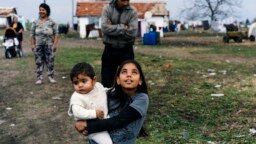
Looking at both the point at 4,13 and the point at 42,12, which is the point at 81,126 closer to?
the point at 42,12

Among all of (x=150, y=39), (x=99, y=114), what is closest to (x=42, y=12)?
(x=99, y=114)

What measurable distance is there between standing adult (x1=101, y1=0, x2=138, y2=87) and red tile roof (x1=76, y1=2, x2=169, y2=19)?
39903 mm

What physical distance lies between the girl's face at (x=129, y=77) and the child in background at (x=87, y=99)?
0.56ft

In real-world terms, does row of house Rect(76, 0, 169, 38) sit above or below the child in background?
above

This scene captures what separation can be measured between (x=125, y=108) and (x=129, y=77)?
213 millimetres

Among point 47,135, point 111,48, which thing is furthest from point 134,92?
point 47,135

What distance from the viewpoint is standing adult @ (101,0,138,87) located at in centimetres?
619

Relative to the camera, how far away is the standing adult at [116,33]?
6.19m

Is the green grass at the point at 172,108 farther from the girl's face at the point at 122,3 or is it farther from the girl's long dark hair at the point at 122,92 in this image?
the girl's long dark hair at the point at 122,92

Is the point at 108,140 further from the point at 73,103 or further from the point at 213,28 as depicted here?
the point at 213,28

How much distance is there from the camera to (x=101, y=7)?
47938 mm

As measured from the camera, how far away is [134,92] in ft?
10.9

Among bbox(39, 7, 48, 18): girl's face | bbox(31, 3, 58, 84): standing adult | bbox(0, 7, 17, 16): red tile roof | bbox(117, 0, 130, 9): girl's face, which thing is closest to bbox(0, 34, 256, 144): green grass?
bbox(31, 3, 58, 84): standing adult

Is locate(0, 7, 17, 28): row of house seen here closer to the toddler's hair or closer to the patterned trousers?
the patterned trousers
